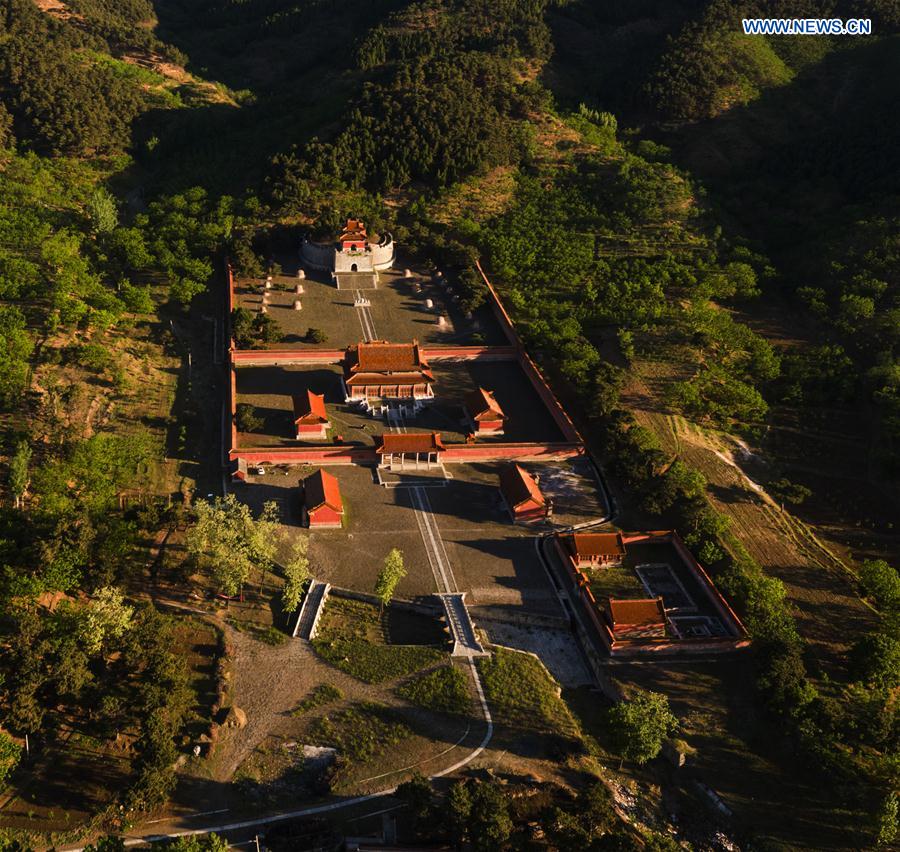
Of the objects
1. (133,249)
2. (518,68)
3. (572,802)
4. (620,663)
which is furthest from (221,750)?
(518,68)

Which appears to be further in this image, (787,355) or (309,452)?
(787,355)

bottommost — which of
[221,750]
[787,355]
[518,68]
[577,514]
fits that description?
[221,750]

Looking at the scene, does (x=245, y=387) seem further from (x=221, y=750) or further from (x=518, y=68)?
(x=518, y=68)

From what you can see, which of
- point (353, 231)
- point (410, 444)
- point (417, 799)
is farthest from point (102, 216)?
point (417, 799)

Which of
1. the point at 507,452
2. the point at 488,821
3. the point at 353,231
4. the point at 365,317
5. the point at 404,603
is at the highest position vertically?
the point at 353,231

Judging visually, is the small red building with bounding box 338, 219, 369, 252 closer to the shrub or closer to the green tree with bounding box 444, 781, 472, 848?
the shrub

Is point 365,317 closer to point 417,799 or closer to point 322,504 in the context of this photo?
point 322,504

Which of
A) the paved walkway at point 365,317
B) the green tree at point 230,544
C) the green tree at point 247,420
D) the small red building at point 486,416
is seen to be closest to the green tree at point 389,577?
the green tree at point 230,544
